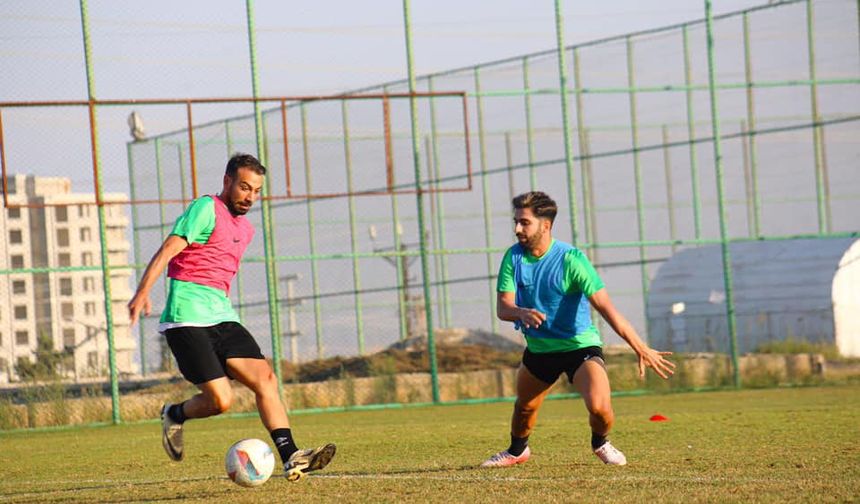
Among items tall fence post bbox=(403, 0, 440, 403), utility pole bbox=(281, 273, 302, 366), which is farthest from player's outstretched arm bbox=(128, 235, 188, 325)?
utility pole bbox=(281, 273, 302, 366)

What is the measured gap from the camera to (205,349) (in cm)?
920

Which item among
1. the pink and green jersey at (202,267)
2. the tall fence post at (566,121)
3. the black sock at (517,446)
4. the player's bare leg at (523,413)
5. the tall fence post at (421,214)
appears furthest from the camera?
the tall fence post at (566,121)

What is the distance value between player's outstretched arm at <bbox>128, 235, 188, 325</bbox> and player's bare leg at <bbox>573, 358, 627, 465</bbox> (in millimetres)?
2836

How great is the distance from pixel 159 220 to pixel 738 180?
1350 centimetres

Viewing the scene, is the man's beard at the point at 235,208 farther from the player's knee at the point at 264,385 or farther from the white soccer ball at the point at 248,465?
the white soccer ball at the point at 248,465

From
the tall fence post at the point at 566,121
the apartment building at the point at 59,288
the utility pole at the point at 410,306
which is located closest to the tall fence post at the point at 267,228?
the tall fence post at the point at 566,121

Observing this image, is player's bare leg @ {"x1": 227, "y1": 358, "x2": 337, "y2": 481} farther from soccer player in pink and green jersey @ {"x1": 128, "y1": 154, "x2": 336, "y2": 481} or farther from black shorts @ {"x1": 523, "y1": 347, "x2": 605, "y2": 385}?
black shorts @ {"x1": 523, "y1": 347, "x2": 605, "y2": 385}

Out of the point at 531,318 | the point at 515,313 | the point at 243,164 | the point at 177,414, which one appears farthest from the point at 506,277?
the point at 177,414

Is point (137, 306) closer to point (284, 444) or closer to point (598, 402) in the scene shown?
point (284, 444)

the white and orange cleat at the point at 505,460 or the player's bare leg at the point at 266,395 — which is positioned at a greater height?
the player's bare leg at the point at 266,395

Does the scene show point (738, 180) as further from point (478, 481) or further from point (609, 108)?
point (478, 481)

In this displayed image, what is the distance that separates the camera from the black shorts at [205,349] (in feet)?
30.1

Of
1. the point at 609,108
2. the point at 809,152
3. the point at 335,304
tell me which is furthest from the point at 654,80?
the point at 335,304

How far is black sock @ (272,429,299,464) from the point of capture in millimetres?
9164
